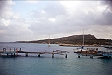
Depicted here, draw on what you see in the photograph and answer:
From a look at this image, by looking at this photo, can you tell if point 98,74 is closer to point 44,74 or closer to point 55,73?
point 55,73

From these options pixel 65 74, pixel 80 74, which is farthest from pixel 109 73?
pixel 65 74

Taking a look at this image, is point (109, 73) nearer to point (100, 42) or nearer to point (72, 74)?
point (72, 74)

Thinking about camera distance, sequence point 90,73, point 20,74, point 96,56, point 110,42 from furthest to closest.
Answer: point 110,42, point 96,56, point 90,73, point 20,74

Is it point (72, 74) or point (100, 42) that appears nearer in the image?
point (72, 74)

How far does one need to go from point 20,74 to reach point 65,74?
5801 mm

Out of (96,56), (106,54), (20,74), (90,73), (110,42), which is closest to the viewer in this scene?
(20,74)

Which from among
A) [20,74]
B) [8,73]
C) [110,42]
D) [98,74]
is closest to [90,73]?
[98,74]

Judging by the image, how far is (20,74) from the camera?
19.8 meters

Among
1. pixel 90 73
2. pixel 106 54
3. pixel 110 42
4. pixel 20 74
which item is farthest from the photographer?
pixel 110 42

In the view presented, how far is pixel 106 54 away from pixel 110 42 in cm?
10338

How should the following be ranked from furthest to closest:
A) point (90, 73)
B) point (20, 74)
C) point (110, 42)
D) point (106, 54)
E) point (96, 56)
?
point (110, 42) < point (96, 56) < point (106, 54) < point (90, 73) < point (20, 74)

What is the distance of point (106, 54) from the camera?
36.7 metres

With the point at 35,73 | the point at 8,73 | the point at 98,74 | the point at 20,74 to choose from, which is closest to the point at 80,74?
the point at 98,74

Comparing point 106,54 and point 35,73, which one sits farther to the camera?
point 106,54
